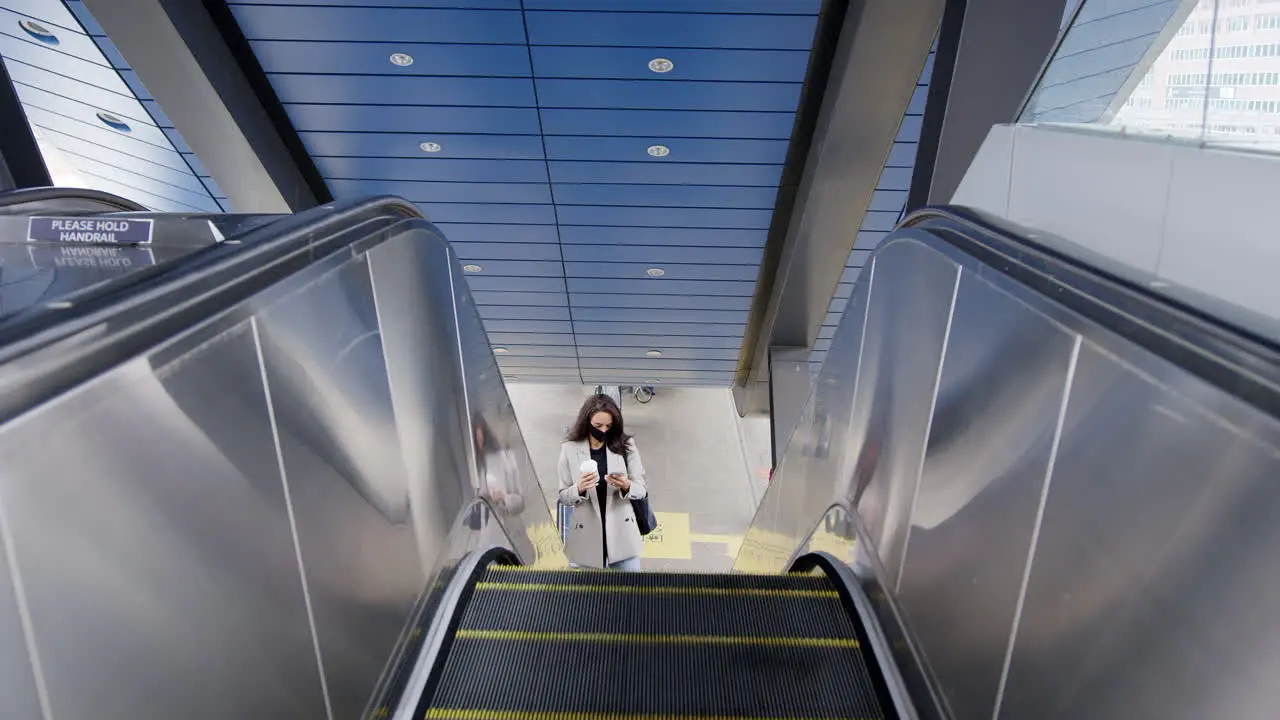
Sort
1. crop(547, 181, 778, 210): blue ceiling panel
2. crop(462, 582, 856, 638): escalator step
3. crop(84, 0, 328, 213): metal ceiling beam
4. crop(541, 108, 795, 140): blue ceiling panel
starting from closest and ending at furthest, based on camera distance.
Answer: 1. crop(462, 582, 856, 638): escalator step
2. crop(84, 0, 328, 213): metal ceiling beam
3. crop(541, 108, 795, 140): blue ceiling panel
4. crop(547, 181, 778, 210): blue ceiling panel

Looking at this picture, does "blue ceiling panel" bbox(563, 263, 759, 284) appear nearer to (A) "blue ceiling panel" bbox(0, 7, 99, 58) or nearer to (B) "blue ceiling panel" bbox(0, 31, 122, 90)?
(B) "blue ceiling panel" bbox(0, 31, 122, 90)

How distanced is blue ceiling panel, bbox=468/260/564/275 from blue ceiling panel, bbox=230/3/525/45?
3.97m

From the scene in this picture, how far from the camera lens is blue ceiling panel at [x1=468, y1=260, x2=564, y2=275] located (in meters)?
10.6

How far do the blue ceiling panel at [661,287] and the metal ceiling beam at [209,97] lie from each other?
3318 mm

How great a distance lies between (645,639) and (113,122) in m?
7.87

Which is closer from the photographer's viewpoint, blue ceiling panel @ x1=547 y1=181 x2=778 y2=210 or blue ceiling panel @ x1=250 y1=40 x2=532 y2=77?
blue ceiling panel @ x1=250 y1=40 x2=532 y2=77

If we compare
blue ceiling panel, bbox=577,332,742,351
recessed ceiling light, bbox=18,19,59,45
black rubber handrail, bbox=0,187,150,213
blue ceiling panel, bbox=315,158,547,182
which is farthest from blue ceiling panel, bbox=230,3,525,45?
blue ceiling panel, bbox=577,332,742,351

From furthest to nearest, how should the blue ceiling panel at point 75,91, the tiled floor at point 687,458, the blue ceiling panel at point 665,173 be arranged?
the tiled floor at point 687,458 → the blue ceiling panel at point 665,173 → the blue ceiling panel at point 75,91

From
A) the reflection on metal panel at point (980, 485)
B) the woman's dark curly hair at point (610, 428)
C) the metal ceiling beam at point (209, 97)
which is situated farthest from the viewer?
the metal ceiling beam at point (209, 97)

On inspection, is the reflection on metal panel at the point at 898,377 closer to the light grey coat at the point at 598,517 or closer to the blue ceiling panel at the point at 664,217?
the light grey coat at the point at 598,517

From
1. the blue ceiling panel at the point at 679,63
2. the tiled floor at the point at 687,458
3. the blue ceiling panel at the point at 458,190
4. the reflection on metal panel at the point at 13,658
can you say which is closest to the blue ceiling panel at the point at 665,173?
the blue ceiling panel at the point at 458,190

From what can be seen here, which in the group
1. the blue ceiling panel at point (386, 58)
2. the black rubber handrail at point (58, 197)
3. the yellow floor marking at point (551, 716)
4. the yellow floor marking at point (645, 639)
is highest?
the blue ceiling panel at point (386, 58)

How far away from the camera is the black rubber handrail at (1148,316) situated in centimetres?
115

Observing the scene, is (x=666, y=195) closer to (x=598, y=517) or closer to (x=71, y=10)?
(x=598, y=517)
